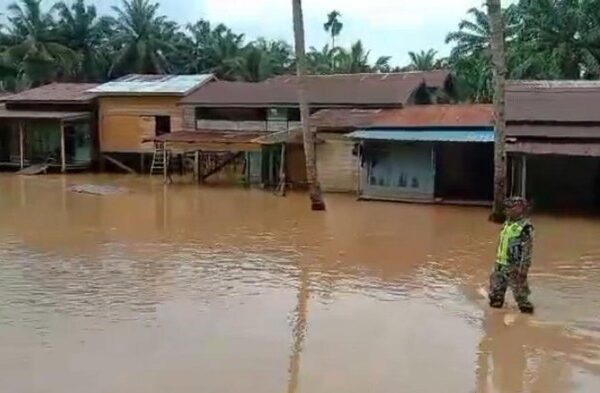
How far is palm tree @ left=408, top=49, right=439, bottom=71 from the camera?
49.8 metres

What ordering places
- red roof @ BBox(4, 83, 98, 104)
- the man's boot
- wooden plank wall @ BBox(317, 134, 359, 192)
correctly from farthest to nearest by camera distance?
1. red roof @ BBox(4, 83, 98, 104)
2. wooden plank wall @ BBox(317, 134, 359, 192)
3. the man's boot

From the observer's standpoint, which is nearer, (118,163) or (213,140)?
(213,140)

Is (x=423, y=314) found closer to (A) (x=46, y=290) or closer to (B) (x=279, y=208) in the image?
(A) (x=46, y=290)

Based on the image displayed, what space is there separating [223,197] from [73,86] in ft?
46.3

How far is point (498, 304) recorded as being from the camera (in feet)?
31.4

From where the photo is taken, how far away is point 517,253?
30.1 ft

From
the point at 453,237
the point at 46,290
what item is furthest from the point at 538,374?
the point at 453,237

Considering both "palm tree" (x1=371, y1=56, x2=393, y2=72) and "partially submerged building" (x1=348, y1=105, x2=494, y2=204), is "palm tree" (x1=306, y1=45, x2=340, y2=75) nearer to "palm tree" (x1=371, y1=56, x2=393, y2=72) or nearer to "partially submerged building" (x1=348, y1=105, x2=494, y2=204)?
"palm tree" (x1=371, y1=56, x2=393, y2=72)

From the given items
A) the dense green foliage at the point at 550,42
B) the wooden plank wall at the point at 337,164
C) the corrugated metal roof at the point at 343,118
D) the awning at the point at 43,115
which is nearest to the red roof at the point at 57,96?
the awning at the point at 43,115

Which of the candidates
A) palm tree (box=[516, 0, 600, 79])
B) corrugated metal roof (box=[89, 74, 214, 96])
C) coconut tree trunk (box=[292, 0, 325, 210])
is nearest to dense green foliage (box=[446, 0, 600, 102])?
palm tree (box=[516, 0, 600, 79])

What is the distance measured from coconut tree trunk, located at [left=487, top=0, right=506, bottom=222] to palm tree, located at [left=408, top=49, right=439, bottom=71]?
32.7m

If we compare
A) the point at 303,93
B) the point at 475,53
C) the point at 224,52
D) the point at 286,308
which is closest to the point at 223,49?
the point at 224,52

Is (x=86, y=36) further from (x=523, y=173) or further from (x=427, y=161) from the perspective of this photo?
(x=523, y=173)

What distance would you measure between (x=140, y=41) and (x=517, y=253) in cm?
3736
